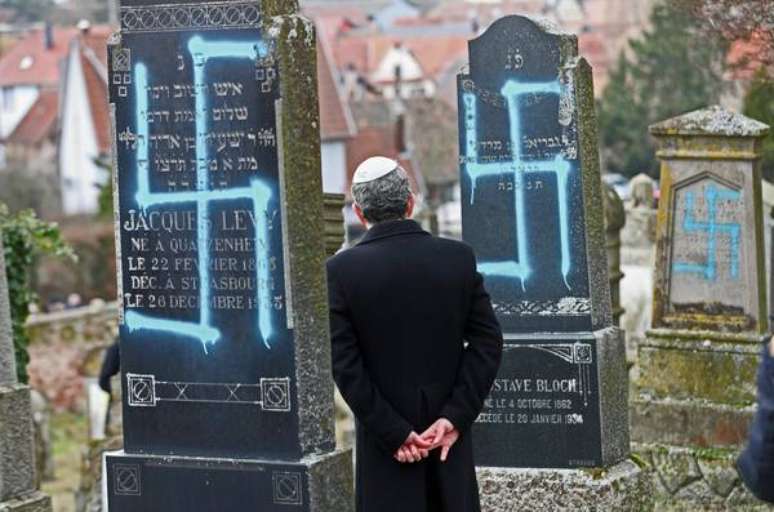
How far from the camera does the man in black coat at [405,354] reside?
754 cm

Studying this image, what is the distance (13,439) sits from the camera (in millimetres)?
8969

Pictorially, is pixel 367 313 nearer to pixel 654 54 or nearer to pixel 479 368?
pixel 479 368

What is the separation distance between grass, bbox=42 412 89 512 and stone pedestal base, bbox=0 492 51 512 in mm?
10302

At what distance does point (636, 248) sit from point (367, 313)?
50.6ft

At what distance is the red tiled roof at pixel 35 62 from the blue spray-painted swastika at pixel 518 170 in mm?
79545

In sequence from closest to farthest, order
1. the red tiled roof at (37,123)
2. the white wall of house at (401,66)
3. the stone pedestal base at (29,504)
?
the stone pedestal base at (29,504) < the red tiled roof at (37,123) < the white wall of house at (401,66)

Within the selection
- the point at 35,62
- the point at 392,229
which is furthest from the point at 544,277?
the point at 35,62

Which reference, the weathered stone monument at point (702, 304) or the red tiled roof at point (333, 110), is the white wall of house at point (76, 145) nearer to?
the red tiled roof at point (333, 110)

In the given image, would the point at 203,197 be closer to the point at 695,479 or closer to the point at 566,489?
the point at 566,489

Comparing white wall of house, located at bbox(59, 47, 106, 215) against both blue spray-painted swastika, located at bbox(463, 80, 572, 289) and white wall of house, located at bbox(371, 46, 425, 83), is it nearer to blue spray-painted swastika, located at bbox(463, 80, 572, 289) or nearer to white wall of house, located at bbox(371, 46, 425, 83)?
white wall of house, located at bbox(371, 46, 425, 83)

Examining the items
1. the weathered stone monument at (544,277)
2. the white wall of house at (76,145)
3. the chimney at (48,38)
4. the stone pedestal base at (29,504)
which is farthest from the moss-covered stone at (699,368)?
the chimney at (48,38)

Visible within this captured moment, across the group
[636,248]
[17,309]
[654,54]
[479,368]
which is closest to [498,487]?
[479,368]

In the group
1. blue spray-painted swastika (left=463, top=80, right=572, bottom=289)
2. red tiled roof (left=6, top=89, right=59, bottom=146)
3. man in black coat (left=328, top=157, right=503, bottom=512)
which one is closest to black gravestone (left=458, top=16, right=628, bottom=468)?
blue spray-painted swastika (left=463, top=80, right=572, bottom=289)

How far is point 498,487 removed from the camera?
10.3 m
